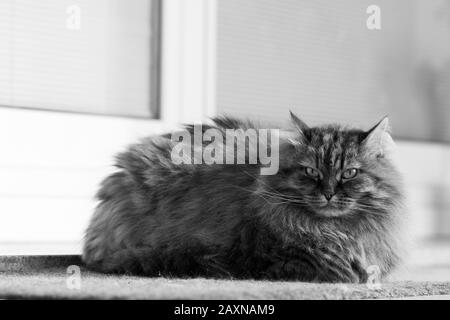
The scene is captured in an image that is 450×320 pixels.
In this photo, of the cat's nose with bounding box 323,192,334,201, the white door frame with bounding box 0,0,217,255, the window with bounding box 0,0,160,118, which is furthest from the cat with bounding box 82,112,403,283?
the window with bounding box 0,0,160,118

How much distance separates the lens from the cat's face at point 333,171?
1563mm

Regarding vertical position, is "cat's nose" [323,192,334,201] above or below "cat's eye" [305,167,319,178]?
below

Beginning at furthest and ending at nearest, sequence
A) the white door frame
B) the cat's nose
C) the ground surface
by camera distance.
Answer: the white door frame → the cat's nose → the ground surface

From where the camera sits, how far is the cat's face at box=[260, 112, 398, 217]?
1.56m

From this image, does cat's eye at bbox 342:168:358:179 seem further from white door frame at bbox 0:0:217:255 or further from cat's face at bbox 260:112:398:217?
white door frame at bbox 0:0:217:255

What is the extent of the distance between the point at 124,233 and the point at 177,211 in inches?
6.4

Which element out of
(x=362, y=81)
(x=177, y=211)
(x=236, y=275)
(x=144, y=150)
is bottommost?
(x=236, y=275)

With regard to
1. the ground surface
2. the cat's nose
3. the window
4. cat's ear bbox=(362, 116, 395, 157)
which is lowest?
the ground surface

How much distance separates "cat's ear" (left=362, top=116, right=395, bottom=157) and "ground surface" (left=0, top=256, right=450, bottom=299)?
1.04ft

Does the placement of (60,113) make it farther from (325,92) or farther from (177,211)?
(325,92)

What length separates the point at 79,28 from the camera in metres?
2.83

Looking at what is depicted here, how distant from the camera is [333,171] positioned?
1.57m

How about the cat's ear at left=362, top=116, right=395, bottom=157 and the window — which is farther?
the window
